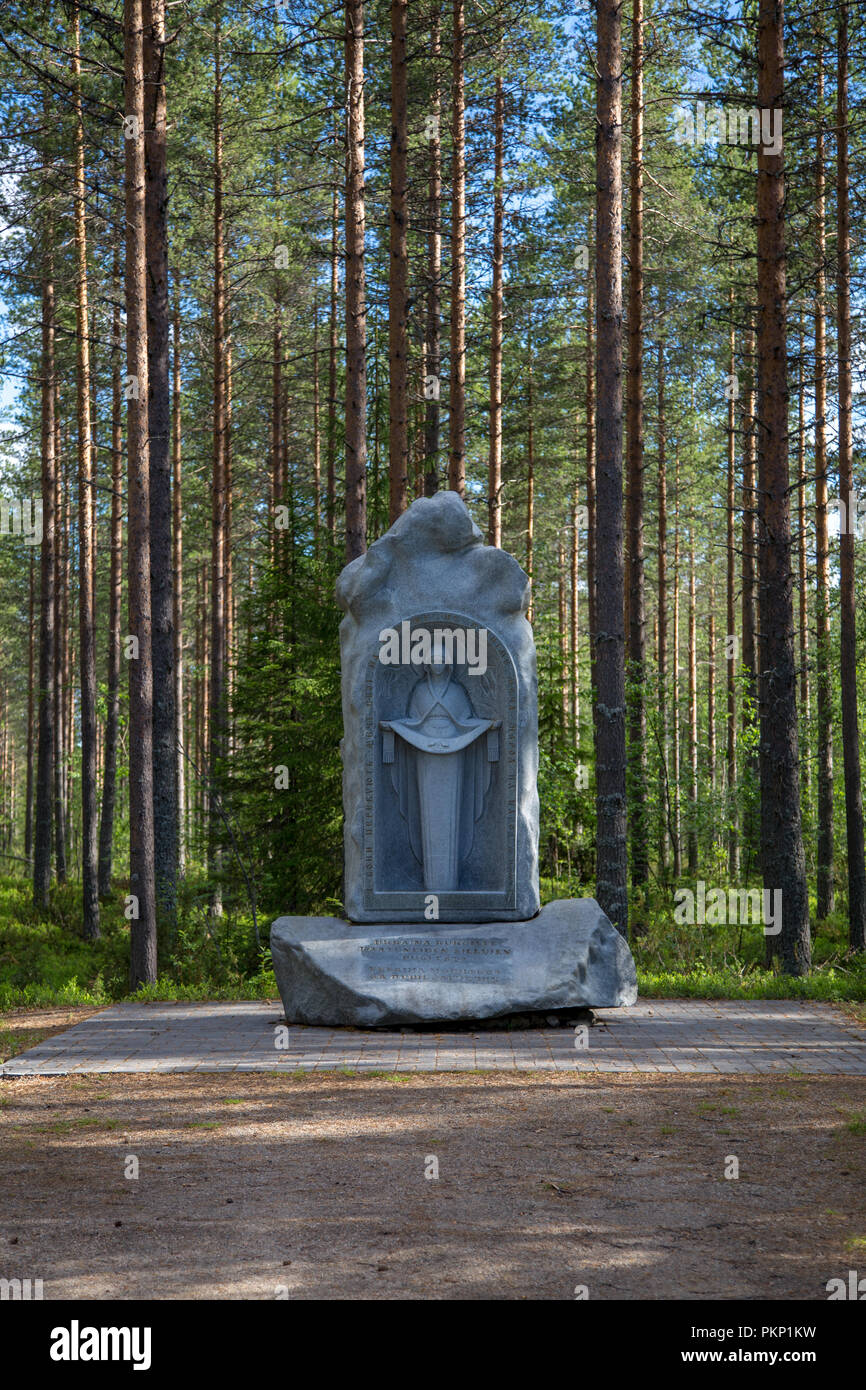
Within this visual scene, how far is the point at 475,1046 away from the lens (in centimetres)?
927

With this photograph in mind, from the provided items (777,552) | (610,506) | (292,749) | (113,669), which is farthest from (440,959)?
(113,669)

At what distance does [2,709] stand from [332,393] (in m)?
38.9

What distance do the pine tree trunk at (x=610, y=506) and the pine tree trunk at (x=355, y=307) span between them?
315 centimetres

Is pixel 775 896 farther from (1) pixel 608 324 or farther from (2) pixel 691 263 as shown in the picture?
(2) pixel 691 263

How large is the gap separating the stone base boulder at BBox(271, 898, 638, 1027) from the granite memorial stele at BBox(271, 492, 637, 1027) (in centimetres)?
2

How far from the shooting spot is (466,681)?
35.8ft

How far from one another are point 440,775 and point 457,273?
10.5m

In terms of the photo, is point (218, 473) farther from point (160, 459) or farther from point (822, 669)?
point (822, 669)

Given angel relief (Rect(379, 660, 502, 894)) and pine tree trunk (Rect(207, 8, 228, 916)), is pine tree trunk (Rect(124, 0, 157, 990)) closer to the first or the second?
angel relief (Rect(379, 660, 502, 894))

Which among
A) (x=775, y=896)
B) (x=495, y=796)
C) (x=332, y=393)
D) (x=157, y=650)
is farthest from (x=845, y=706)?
(x=332, y=393)

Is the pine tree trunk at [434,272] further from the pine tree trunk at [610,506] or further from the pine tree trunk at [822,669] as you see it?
the pine tree trunk at [822,669]

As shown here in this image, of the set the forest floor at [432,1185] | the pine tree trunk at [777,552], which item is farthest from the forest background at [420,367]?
the forest floor at [432,1185]

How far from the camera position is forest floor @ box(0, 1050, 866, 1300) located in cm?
470

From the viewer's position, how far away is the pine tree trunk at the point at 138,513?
40.4 feet
